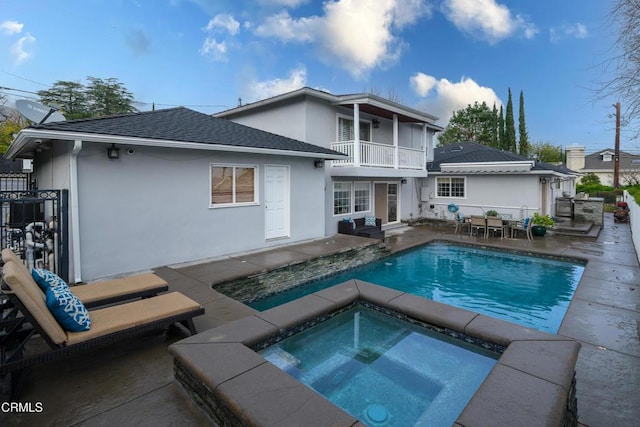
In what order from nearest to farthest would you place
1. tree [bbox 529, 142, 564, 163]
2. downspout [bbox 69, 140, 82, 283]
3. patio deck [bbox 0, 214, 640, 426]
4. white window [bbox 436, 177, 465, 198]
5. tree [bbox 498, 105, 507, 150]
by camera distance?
1. patio deck [bbox 0, 214, 640, 426]
2. downspout [bbox 69, 140, 82, 283]
3. white window [bbox 436, 177, 465, 198]
4. tree [bbox 498, 105, 507, 150]
5. tree [bbox 529, 142, 564, 163]

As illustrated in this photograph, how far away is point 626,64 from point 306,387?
5438 mm

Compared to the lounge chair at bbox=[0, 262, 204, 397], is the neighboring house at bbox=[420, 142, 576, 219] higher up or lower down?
higher up

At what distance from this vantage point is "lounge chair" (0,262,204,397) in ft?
9.20

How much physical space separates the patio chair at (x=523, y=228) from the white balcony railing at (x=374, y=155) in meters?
5.20

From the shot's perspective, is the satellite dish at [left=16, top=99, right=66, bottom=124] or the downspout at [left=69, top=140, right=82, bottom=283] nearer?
the downspout at [left=69, top=140, right=82, bottom=283]

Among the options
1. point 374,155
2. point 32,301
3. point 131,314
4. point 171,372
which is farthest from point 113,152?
point 374,155

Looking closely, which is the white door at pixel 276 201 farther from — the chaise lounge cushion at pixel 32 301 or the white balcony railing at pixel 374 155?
the chaise lounge cushion at pixel 32 301

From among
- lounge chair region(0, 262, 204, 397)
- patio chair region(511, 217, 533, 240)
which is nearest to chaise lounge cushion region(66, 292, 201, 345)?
lounge chair region(0, 262, 204, 397)

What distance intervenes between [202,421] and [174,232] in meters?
5.71

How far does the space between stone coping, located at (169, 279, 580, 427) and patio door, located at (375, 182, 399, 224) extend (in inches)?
494

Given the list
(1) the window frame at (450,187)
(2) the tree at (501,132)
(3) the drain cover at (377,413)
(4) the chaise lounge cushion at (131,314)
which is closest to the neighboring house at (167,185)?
(4) the chaise lounge cushion at (131,314)

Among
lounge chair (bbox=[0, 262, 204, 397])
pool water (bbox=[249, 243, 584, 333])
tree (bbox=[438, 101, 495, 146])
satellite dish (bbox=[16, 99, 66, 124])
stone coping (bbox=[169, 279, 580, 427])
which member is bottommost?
pool water (bbox=[249, 243, 584, 333])

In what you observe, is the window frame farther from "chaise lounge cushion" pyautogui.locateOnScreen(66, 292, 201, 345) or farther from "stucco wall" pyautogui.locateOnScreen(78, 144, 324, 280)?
"chaise lounge cushion" pyautogui.locateOnScreen(66, 292, 201, 345)

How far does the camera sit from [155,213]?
739 cm
